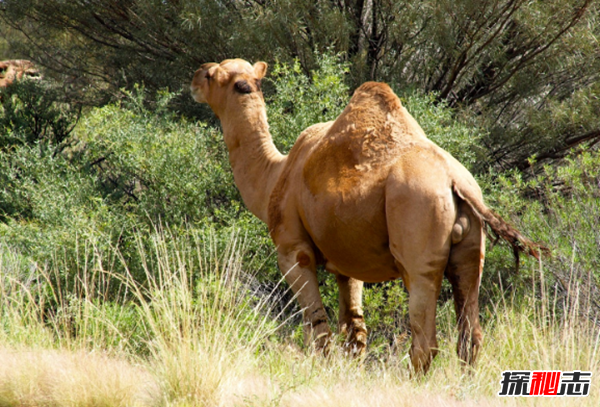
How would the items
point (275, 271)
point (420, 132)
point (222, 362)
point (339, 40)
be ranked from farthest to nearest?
point (339, 40) → point (275, 271) → point (420, 132) → point (222, 362)

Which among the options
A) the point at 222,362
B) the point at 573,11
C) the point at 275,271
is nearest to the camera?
the point at 222,362

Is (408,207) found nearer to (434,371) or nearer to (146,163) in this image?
(434,371)

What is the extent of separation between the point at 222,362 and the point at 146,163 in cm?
500

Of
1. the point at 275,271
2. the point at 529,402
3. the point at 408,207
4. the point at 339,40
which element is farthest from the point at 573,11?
the point at 529,402

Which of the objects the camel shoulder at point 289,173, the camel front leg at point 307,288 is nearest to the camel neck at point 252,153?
the camel shoulder at point 289,173

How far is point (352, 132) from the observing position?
5750 millimetres

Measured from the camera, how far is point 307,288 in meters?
5.95

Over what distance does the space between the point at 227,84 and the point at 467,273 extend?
128 inches

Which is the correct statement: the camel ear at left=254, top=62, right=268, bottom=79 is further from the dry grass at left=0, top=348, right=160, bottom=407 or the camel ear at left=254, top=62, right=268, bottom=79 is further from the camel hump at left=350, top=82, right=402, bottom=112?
the dry grass at left=0, top=348, right=160, bottom=407

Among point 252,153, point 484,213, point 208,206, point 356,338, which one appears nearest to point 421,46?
point 208,206

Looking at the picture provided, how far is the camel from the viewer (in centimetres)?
1527

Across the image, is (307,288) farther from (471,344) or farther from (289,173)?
(471,344)

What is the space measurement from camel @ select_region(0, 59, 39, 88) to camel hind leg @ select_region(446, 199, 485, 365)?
12756 mm

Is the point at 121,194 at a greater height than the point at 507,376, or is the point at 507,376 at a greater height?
the point at 121,194
